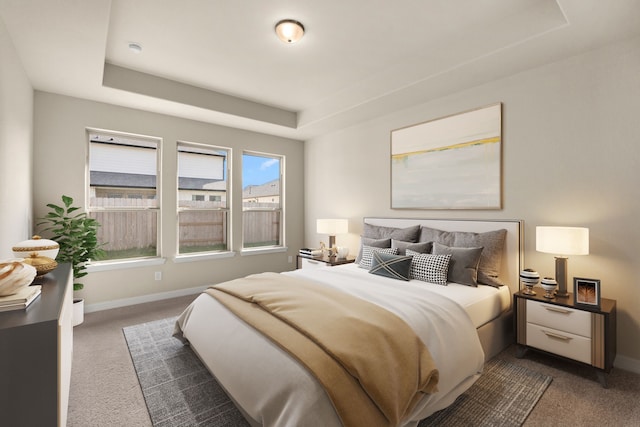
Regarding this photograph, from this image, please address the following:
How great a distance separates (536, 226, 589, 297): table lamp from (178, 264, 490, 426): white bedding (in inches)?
19.1

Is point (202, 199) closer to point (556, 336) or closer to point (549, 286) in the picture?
point (549, 286)

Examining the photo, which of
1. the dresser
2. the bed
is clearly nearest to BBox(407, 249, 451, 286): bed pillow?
the bed

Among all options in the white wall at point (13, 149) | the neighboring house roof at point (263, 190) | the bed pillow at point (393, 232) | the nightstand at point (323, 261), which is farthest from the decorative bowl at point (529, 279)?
the white wall at point (13, 149)

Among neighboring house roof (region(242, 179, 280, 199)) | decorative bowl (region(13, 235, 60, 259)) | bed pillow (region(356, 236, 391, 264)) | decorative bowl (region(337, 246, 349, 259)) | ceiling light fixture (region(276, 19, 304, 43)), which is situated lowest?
decorative bowl (region(337, 246, 349, 259))

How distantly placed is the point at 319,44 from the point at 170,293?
11.9ft

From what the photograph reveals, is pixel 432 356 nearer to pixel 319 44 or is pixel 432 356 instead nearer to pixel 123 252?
pixel 319 44

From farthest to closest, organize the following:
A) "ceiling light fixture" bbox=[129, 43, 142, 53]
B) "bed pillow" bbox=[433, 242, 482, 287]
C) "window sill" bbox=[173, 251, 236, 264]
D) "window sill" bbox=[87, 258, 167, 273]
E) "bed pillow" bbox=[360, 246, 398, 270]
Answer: "window sill" bbox=[173, 251, 236, 264], "window sill" bbox=[87, 258, 167, 273], "bed pillow" bbox=[360, 246, 398, 270], "ceiling light fixture" bbox=[129, 43, 142, 53], "bed pillow" bbox=[433, 242, 482, 287]

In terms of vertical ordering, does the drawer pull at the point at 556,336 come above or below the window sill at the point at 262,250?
below

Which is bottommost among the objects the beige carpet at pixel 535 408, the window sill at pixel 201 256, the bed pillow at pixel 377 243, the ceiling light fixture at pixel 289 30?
the beige carpet at pixel 535 408

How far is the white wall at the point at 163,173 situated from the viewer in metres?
3.32

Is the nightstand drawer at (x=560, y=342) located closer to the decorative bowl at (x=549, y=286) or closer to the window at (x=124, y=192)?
the decorative bowl at (x=549, y=286)

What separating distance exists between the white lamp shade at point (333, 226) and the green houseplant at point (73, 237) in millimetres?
2693

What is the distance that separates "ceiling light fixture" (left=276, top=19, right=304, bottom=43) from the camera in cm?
245

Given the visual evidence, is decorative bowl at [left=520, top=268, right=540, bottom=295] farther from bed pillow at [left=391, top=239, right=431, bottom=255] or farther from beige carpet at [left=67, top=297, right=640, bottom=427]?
bed pillow at [left=391, top=239, right=431, bottom=255]
